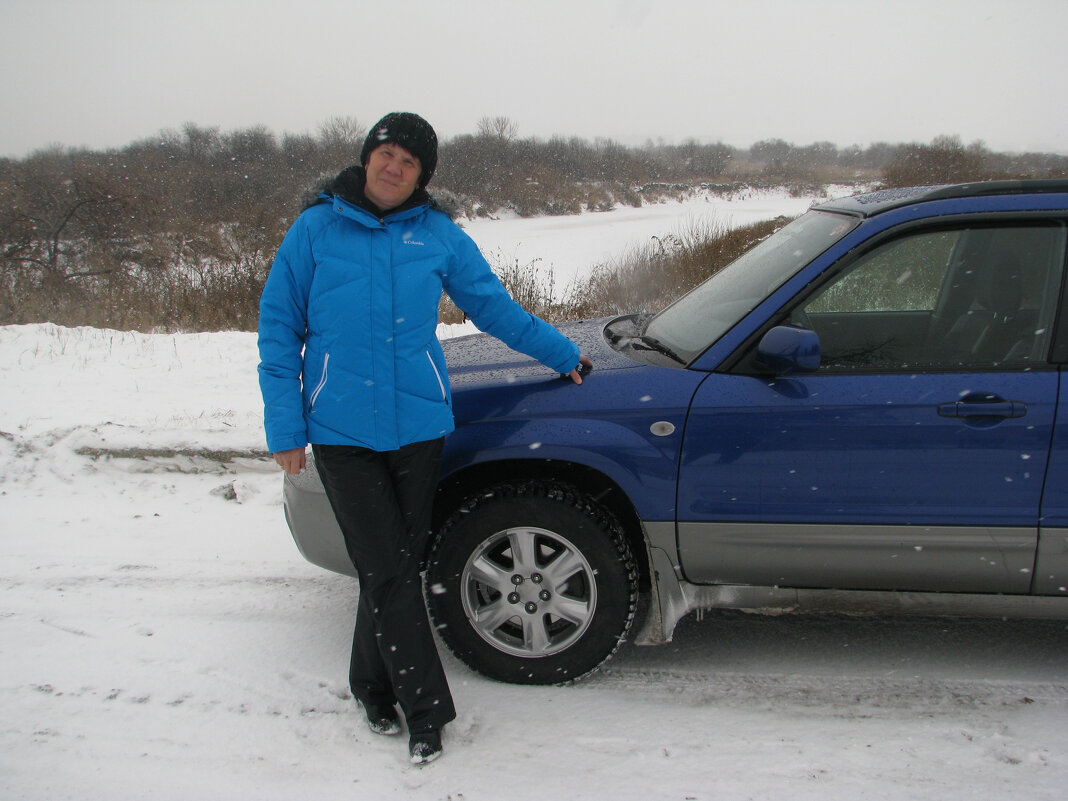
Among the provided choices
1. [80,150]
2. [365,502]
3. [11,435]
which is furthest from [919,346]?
[80,150]

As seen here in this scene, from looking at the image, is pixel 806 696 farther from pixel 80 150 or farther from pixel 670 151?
pixel 670 151

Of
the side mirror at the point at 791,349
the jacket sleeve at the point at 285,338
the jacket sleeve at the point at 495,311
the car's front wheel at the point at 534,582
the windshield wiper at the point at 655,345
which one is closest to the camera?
the jacket sleeve at the point at 285,338

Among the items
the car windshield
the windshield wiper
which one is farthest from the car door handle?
the windshield wiper

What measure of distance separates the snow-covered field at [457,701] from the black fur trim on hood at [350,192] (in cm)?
179

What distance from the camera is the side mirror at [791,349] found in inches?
90.9

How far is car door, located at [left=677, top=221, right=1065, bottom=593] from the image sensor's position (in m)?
2.31

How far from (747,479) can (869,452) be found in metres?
0.40

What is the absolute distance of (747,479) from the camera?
2.44 meters

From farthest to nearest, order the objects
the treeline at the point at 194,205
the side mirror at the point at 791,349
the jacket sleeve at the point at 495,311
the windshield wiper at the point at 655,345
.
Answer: the treeline at the point at 194,205, the windshield wiper at the point at 655,345, the jacket sleeve at the point at 495,311, the side mirror at the point at 791,349

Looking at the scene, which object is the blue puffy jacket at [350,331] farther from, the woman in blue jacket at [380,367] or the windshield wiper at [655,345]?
the windshield wiper at [655,345]

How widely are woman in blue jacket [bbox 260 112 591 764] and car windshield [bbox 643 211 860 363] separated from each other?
34.7 inches

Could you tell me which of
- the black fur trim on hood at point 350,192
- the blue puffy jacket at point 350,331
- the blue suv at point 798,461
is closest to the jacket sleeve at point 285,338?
the blue puffy jacket at point 350,331

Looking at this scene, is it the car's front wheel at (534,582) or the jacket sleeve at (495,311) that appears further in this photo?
the car's front wheel at (534,582)

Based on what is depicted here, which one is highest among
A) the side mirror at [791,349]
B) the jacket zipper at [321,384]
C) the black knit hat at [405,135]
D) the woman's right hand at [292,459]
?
the black knit hat at [405,135]
